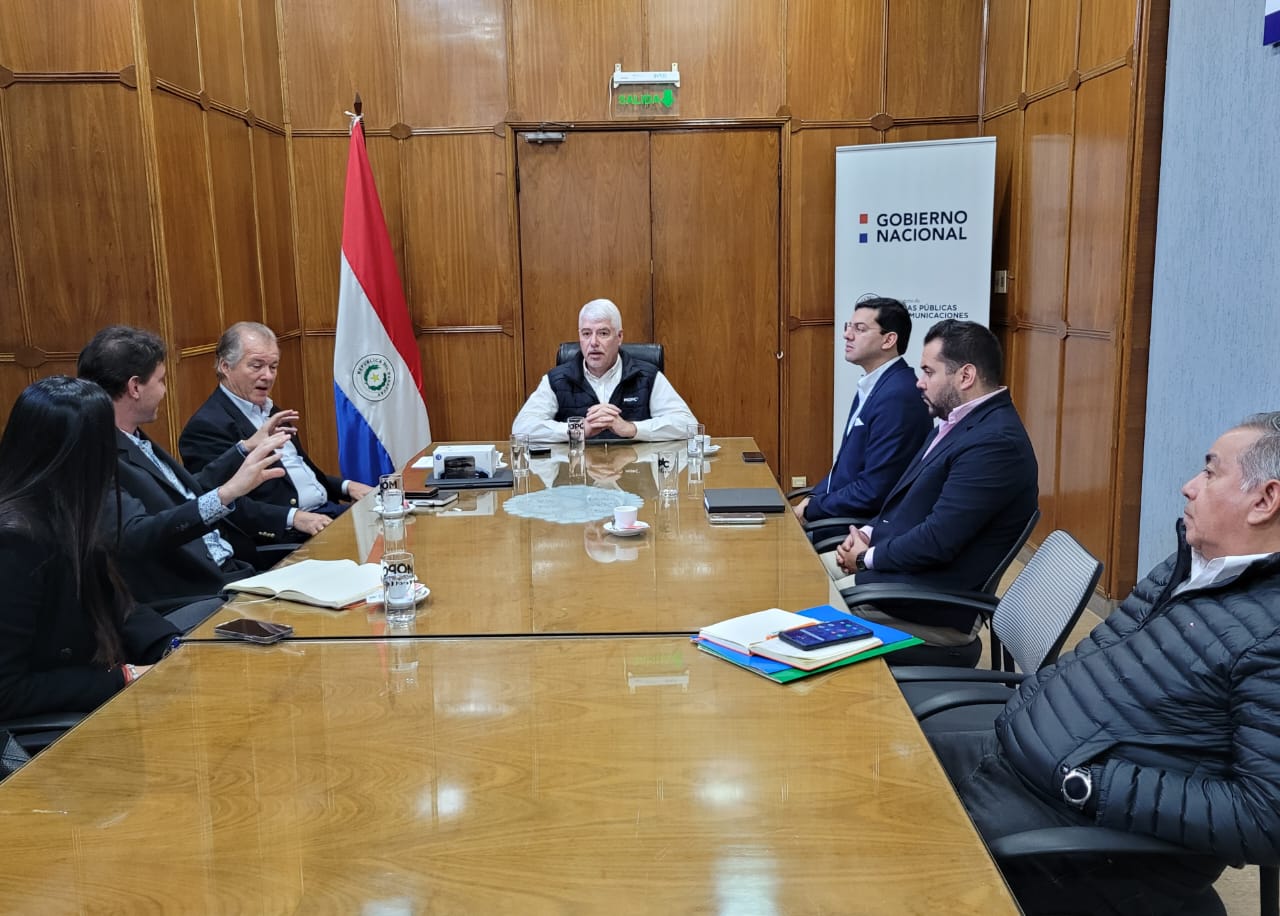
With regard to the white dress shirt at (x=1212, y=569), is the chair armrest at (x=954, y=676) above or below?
below

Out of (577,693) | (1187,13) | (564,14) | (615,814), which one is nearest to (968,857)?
(615,814)

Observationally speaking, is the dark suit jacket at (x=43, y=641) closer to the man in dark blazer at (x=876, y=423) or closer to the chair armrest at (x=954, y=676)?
the chair armrest at (x=954, y=676)

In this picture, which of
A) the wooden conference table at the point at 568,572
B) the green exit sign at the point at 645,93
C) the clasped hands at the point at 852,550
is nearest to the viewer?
the wooden conference table at the point at 568,572

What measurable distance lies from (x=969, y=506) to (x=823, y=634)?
1.05 m

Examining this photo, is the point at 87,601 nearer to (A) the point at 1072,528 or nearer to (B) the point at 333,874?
(B) the point at 333,874

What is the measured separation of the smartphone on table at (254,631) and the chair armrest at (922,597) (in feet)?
4.35

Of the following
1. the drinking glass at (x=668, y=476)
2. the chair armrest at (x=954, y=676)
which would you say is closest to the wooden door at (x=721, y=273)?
the drinking glass at (x=668, y=476)

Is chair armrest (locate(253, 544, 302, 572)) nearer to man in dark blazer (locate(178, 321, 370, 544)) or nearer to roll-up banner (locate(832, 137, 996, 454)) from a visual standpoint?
man in dark blazer (locate(178, 321, 370, 544))

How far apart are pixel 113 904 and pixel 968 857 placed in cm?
99

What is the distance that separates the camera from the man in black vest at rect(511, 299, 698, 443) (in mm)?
4480

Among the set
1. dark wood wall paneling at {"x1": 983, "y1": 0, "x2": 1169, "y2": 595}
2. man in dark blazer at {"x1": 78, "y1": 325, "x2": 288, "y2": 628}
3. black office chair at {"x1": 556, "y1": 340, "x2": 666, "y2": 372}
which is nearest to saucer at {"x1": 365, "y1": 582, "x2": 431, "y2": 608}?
man in dark blazer at {"x1": 78, "y1": 325, "x2": 288, "y2": 628}

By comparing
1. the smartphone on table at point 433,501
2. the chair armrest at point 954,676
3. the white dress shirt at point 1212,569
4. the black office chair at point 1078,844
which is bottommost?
the chair armrest at point 954,676

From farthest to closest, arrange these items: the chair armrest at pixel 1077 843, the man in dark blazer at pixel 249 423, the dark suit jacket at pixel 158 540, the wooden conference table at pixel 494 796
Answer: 1. the man in dark blazer at pixel 249 423
2. the dark suit jacket at pixel 158 540
3. the chair armrest at pixel 1077 843
4. the wooden conference table at pixel 494 796

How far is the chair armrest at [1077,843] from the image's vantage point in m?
1.42
